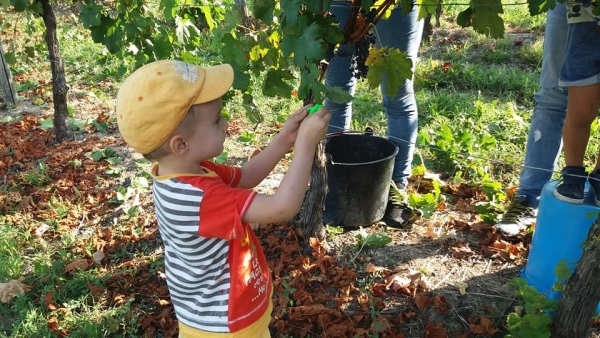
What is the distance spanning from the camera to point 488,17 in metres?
1.49

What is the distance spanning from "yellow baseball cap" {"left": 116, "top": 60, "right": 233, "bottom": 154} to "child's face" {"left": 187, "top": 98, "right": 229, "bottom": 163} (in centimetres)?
4

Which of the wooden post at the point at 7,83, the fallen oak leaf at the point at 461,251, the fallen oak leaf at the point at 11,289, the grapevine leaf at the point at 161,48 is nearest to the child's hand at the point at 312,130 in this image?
the fallen oak leaf at the point at 461,251

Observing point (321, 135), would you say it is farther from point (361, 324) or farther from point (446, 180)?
point (446, 180)

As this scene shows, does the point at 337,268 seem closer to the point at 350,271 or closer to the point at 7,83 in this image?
the point at 350,271

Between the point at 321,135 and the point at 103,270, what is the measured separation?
1.65 m

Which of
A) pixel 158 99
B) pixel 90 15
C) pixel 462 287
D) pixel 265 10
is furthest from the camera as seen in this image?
pixel 90 15

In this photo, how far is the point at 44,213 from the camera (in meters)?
3.00

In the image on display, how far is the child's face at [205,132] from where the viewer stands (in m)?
1.28

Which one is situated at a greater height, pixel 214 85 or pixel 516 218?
pixel 214 85

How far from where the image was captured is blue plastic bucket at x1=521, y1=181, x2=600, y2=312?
1.78 metres

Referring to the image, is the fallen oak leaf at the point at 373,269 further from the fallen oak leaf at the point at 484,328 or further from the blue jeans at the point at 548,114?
the blue jeans at the point at 548,114

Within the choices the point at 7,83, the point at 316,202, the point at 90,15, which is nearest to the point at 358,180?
the point at 316,202

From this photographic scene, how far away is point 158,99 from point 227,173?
42 centimetres

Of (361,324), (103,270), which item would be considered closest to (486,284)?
(361,324)
